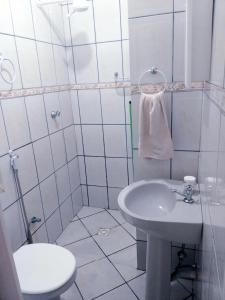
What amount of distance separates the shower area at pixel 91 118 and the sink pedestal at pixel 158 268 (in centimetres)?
17

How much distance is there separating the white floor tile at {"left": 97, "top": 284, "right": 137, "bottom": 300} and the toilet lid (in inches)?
18.5

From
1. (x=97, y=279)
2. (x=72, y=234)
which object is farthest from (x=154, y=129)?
(x=72, y=234)

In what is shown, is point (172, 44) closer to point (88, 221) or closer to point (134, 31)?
point (134, 31)

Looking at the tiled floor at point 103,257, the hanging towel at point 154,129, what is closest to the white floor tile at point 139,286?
the tiled floor at point 103,257

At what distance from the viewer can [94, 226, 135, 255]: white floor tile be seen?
2020 mm

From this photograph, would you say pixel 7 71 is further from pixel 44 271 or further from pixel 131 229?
pixel 131 229

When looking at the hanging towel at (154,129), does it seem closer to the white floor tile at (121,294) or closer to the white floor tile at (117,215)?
the white floor tile at (121,294)

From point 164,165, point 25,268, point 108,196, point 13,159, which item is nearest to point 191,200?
point 164,165

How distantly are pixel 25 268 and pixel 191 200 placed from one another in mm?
954

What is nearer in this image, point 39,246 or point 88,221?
point 39,246

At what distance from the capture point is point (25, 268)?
1289 mm

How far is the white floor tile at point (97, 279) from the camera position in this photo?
1637 mm

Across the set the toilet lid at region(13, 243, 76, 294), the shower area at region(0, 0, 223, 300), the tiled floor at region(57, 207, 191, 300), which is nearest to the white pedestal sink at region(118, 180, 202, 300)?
the shower area at region(0, 0, 223, 300)

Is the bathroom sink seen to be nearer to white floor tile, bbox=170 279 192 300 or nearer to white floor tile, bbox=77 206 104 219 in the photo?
white floor tile, bbox=170 279 192 300
